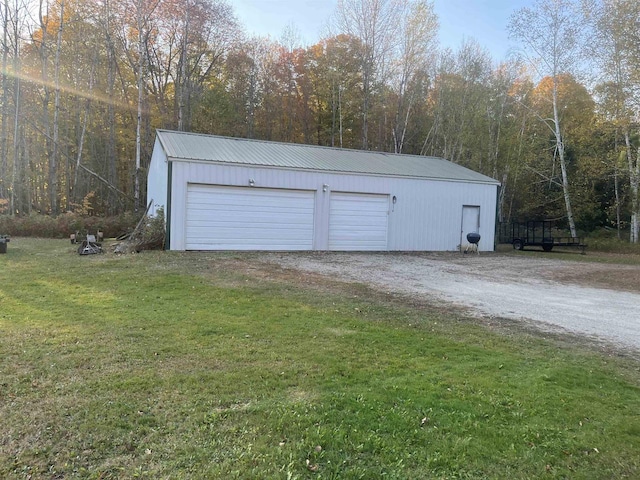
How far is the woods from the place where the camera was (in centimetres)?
1881

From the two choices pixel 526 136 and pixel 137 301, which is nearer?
pixel 137 301

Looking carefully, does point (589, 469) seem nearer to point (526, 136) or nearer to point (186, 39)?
point (186, 39)

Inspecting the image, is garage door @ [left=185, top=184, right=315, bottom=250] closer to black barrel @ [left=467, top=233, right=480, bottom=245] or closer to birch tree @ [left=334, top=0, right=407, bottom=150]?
black barrel @ [left=467, top=233, right=480, bottom=245]

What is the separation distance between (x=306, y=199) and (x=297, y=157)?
1875 mm

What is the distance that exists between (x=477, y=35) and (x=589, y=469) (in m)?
24.8

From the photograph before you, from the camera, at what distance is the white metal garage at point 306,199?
472 inches

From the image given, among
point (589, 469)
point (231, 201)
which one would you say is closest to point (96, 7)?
point (231, 201)

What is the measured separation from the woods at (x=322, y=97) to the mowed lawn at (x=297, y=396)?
51.9ft

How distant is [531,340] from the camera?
172 inches

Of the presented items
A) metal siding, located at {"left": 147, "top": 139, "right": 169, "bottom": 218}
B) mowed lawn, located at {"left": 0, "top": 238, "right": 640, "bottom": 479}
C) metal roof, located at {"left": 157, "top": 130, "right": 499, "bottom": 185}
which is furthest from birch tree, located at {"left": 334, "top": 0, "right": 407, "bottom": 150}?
mowed lawn, located at {"left": 0, "top": 238, "right": 640, "bottom": 479}

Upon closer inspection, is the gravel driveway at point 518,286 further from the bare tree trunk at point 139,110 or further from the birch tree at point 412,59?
the birch tree at point 412,59

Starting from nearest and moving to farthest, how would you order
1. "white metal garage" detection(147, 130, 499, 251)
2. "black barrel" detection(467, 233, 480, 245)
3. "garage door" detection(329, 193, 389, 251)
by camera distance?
"white metal garage" detection(147, 130, 499, 251) < "garage door" detection(329, 193, 389, 251) < "black barrel" detection(467, 233, 480, 245)

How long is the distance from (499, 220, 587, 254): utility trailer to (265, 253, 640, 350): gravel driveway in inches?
208

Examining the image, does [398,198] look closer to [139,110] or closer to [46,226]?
[139,110]
